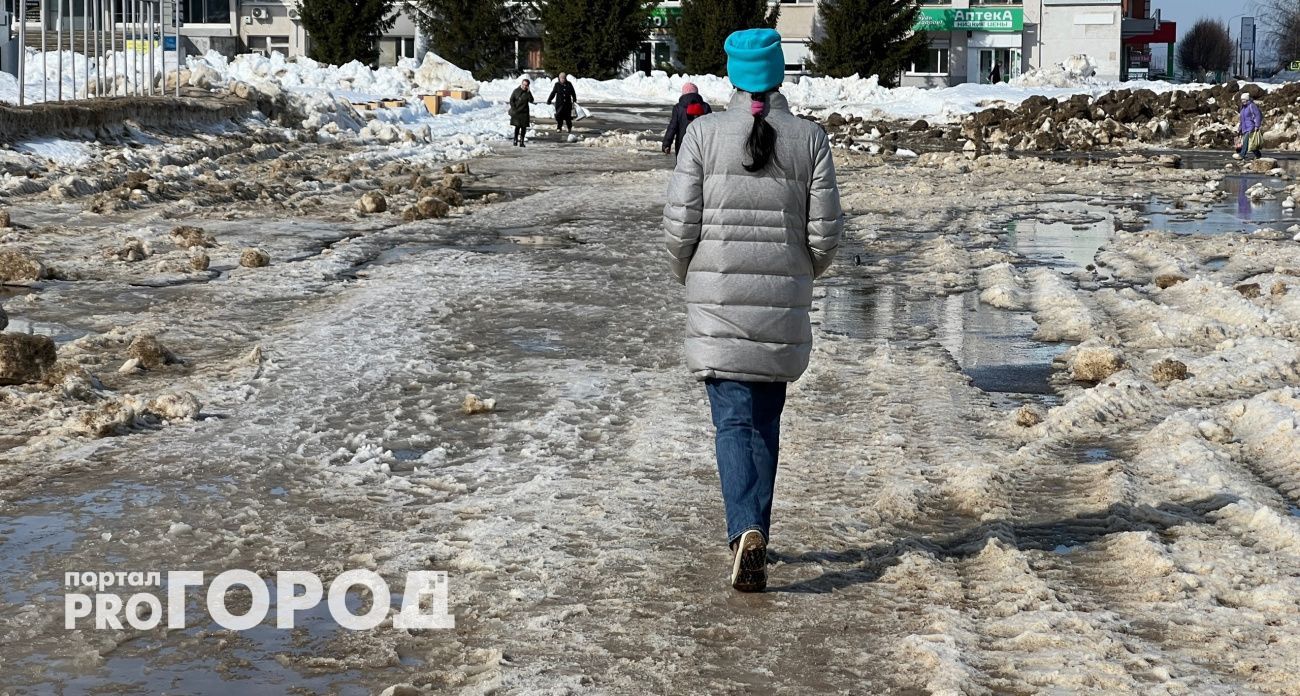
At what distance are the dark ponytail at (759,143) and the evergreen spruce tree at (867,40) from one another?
59.6m

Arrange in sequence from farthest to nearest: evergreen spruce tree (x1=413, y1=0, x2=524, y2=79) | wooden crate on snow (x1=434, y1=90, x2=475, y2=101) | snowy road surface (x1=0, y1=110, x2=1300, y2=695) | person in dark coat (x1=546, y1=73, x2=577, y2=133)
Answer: evergreen spruce tree (x1=413, y1=0, x2=524, y2=79)
wooden crate on snow (x1=434, y1=90, x2=475, y2=101)
person in dark coat (x1=546, y1=73, x2=577, y2=133)
snowy road surface (x1=0, y1=110, x2=1300, y2=695)

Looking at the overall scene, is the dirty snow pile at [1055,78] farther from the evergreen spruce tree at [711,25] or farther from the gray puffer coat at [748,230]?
the gray puffer coat at [748,230]

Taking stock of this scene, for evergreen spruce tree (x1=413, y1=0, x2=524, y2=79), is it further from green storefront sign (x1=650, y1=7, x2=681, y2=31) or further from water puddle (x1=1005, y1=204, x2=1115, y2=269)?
water puddle (x1=1005, y1=204, x2=1115, y2=269)

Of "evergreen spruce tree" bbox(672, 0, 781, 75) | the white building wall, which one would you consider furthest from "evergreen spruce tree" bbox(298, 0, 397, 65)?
the white building wall

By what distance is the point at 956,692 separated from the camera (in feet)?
13.2

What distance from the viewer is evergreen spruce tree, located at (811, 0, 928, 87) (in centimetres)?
6316

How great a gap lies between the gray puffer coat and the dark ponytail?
0.02 m

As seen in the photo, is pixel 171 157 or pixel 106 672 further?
pixel 171 157

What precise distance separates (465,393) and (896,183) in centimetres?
1531

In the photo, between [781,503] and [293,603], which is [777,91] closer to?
[781,503]

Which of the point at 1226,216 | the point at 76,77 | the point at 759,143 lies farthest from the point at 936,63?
the point at 759,143

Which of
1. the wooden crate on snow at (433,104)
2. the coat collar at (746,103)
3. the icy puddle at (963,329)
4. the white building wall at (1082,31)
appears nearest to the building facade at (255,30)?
the white building wall at (1082,31)

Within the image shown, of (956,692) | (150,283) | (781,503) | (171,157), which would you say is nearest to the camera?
(956,692)

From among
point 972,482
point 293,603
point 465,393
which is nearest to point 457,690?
point 293,603
